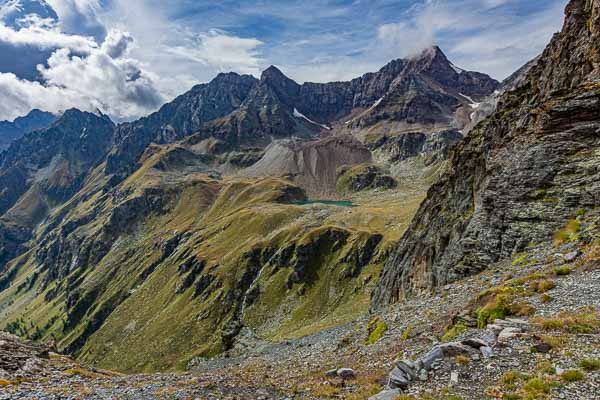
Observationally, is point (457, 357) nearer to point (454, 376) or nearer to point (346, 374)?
point (454, 376)

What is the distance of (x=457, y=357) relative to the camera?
1472cm

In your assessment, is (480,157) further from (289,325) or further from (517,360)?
(289,325)

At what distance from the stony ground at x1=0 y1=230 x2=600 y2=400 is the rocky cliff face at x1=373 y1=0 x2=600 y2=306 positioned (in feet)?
11.3

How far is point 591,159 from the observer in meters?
28.0

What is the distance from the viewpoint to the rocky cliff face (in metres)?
29.0

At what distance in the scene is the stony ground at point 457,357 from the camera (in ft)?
41.6

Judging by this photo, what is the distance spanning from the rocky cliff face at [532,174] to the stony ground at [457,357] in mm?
3448

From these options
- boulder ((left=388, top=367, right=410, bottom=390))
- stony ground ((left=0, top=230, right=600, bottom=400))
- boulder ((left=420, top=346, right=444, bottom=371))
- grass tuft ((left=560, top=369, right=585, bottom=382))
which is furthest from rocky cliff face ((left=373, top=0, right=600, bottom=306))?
boulder ((left=388, top=367, right=410, bottom=390))

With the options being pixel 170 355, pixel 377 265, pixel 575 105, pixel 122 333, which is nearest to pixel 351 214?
pixel 377 265

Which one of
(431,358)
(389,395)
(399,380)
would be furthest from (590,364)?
(389,395)

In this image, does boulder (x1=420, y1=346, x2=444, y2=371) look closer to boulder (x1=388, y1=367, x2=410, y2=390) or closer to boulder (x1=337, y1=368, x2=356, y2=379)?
boulder (x1=388, y1=367, x2=410, y2=390)

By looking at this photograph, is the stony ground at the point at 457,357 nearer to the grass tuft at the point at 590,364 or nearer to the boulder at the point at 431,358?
the grass tuft at the point at 590,364

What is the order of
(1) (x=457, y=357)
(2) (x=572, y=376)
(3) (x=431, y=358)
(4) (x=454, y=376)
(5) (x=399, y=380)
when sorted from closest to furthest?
(2) (x=572, y=376), (4) (x=454, y=376), (5) (x=399, y=380), (1) (x=457, y=357), (3) (x=431, y=358)

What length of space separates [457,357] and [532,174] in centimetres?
2424
